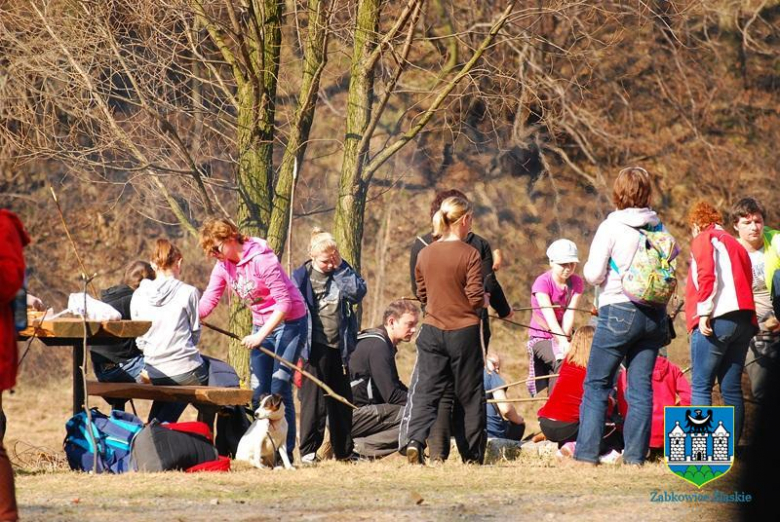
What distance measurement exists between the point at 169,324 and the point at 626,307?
3.09m

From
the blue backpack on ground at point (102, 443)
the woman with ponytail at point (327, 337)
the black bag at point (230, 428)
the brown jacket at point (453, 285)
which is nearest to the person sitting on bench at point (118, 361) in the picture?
the black bag at point (230, 428)

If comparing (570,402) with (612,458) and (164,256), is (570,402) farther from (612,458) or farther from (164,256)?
(164,256)

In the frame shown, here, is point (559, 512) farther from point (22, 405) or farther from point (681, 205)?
point (681, 205)

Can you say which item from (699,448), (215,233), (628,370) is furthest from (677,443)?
(215,233)

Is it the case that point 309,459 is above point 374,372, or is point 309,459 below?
below

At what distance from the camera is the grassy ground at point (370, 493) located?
5.77 m

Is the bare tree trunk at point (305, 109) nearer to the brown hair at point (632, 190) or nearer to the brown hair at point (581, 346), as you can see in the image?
the brown hair at point (581, 346)

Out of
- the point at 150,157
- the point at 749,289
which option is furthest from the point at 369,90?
the point at 749,289

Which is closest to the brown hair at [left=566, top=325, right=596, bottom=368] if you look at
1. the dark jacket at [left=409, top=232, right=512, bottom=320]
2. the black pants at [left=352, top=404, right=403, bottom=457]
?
the dark jacket at [left=409, top=232, right=512, bottom=320]

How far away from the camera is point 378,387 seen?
877 cm

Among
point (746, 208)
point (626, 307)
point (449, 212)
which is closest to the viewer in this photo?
point (626, 307)

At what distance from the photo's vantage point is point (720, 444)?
281 inches

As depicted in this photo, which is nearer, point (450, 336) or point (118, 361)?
point (450, 336)

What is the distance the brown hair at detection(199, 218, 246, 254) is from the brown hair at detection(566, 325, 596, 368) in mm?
2385
